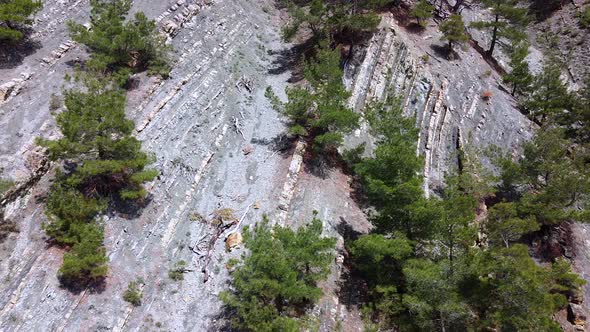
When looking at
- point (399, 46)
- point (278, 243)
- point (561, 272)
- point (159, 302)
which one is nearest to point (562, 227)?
point (561, 272)

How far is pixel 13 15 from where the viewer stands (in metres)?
25.4

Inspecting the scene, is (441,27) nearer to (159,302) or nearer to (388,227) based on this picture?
(388,227)

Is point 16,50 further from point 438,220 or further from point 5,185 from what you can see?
point 438,220

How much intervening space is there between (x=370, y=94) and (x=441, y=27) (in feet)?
42.4

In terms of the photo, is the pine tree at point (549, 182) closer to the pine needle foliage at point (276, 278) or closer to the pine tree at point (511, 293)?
A: the pine tree at point (511, 293)

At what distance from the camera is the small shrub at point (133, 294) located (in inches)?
734

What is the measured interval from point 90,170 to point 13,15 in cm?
1317

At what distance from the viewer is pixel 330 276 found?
22.0 m

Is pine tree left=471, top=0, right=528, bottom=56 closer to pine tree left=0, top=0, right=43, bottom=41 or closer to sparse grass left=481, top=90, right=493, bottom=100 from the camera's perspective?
sparse grass left=481, top=90, right=493, bottom=100

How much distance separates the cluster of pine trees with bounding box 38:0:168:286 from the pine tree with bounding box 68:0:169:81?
33 centimetres

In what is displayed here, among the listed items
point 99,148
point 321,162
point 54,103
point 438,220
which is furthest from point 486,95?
point 54,103

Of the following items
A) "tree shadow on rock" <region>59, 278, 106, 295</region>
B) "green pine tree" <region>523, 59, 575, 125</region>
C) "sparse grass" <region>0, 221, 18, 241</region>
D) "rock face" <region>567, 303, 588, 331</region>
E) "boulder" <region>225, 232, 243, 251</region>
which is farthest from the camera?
"green pine tree" <region>523, 59, 575, 125</region>

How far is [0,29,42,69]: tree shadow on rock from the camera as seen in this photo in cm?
2567

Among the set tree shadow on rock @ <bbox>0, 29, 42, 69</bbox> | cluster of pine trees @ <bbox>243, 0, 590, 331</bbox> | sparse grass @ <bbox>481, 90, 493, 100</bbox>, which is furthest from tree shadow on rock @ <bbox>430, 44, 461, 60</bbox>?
tree shadow on rock @ <bbox>0, 29, 42, 69</bbox>
